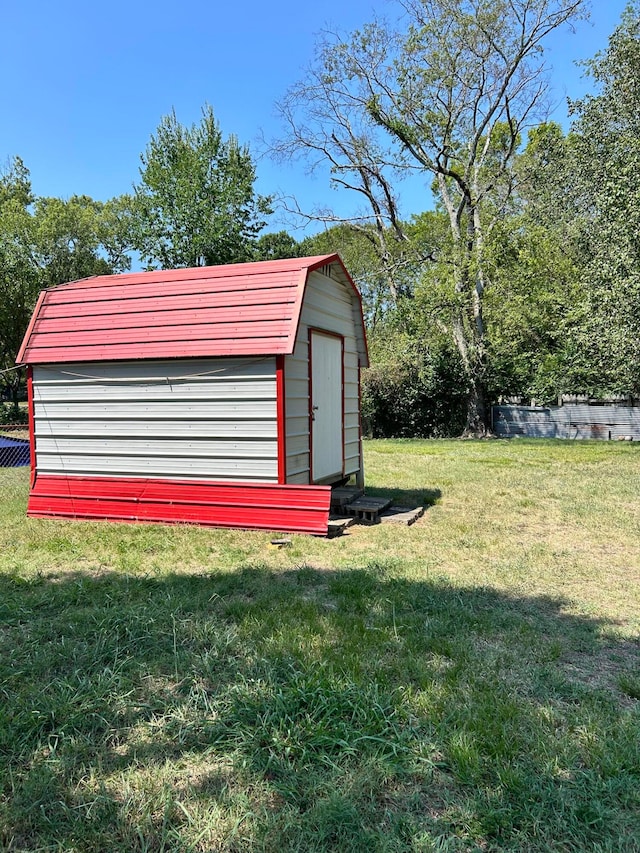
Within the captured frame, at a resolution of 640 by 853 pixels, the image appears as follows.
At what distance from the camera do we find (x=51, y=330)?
7.68 metres

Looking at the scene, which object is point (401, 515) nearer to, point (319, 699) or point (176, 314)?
point (176, 314)

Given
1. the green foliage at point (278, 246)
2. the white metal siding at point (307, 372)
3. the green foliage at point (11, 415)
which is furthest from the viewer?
the green foliage at point (278, 246)

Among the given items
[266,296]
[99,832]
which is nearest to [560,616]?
[99,832]

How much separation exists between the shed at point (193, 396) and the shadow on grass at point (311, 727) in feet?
8.54

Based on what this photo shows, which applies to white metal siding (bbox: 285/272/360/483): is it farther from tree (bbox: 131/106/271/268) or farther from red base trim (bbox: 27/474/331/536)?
tree (bbox: 131/106/271/268)

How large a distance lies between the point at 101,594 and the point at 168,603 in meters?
0.62

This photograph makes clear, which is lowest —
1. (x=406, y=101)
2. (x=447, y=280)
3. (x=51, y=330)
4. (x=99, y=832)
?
(x=99, y=832)

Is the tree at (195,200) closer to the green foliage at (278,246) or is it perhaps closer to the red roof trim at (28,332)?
the green foliage at (278,246)

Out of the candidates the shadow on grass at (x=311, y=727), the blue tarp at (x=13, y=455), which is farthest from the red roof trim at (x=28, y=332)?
the blue tarp at (x=13, y=455)

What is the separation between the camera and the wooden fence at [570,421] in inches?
790

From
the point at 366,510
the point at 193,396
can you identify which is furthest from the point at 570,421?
the point at 193,396

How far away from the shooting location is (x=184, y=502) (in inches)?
266

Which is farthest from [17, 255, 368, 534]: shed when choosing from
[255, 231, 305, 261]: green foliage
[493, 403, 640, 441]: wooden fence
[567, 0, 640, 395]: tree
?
[255, 231, 305, 261]: green foliage

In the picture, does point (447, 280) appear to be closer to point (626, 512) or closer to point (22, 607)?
point (626, 512)
